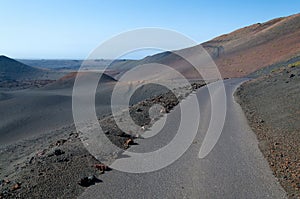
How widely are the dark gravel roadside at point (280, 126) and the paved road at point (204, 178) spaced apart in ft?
0.92

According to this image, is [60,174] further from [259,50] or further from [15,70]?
[15,70]

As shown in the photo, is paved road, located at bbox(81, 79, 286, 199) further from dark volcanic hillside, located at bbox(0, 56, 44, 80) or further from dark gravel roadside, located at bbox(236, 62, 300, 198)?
dark volcanic hillside, located at bbox(0, 56, 44, 80)

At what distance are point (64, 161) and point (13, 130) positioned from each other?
64.7 feet

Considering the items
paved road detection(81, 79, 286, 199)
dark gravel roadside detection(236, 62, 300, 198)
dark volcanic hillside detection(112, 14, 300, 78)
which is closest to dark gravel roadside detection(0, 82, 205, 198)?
paved road detection(81, 79, 286, 199)


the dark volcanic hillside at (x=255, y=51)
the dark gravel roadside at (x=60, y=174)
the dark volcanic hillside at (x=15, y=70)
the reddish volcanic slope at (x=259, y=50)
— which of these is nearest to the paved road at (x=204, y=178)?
the dark gravel roadside at (x=60, y=174)

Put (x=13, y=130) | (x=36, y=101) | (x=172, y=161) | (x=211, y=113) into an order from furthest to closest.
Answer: (x=36, y=101)
(x=13, y=130)
(x=211, y=113)
(x=172, y=161)

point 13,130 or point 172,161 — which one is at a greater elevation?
point 172,161

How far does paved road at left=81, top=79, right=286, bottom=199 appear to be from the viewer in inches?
258

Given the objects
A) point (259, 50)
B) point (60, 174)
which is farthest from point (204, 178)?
point (259, 50)

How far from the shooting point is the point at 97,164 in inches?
320

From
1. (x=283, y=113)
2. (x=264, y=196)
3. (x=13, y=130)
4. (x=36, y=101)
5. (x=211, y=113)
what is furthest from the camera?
(x=36, y=101)

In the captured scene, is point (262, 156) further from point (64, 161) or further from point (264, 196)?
point (64, 161)

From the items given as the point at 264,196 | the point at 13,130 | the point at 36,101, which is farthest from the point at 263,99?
the point at 36,101

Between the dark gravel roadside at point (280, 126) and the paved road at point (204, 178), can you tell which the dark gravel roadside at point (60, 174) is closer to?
the paved road at point (204, 178)
